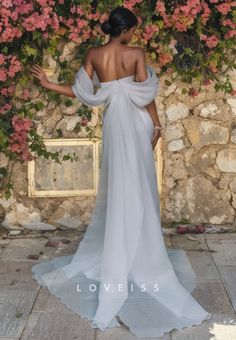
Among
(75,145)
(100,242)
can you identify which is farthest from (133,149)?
(75,145)

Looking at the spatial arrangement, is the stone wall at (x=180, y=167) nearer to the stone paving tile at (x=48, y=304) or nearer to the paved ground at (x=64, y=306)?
the paved ground at (x=64, y=306)

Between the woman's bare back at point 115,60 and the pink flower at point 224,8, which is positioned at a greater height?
the pink flower at point 224,8

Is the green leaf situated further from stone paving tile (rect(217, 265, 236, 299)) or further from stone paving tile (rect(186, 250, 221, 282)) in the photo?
stone paving tile (rect(217, 265, 236, 299))

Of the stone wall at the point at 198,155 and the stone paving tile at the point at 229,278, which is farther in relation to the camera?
the stone wall at the point at 198,155

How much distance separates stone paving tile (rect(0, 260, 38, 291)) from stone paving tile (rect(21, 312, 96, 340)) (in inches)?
17.6

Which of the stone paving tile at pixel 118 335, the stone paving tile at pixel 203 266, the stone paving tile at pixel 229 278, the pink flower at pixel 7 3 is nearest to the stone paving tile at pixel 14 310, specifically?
the stone paving tile at pixel 118 335

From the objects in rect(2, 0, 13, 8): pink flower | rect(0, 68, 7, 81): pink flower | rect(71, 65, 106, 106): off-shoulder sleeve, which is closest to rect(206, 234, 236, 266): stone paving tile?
→ rect(71, 65, 106, 106): off-shoulder sleeve

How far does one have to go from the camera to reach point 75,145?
15.5 feet

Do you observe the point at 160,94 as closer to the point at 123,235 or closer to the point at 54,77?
the point at 54,77

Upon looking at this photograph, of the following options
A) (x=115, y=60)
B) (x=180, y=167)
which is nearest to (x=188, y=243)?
(x=180, y=167)

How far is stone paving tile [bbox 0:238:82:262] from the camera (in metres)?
4.22

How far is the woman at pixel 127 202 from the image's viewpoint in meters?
3.19

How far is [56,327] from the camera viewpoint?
3.04 meters

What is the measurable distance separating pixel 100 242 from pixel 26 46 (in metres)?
1.73
